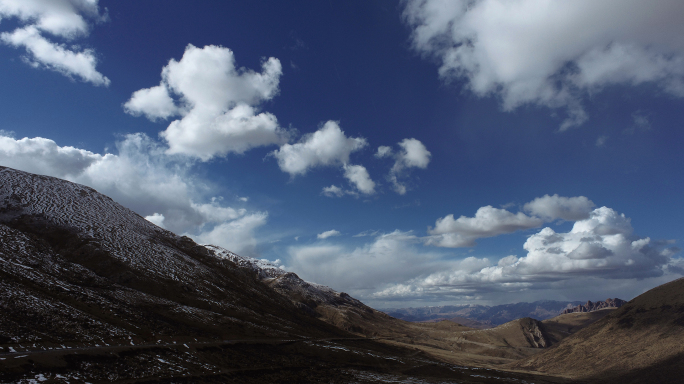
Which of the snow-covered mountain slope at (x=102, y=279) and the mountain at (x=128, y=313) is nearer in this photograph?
the mountain at (x=128, y=313)

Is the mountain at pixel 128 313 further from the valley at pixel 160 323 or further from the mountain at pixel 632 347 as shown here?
the mountain at pixel 632 347

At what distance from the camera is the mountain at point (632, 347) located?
222 feet

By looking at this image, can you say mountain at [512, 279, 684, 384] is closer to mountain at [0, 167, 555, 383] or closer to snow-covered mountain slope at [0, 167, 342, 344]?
mountain at [0, 167, 555, 383]

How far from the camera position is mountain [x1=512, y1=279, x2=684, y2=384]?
222ft

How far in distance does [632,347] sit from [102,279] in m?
131

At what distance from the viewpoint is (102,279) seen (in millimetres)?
74750

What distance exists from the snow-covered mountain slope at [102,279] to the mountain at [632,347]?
7706 centimetres

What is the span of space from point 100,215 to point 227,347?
8911cm

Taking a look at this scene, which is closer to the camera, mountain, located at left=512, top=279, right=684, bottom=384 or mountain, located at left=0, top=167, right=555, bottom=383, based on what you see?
mountain, located at left=0, top=167, right=555, bottom=383

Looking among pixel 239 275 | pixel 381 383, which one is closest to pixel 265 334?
pixel 381 383

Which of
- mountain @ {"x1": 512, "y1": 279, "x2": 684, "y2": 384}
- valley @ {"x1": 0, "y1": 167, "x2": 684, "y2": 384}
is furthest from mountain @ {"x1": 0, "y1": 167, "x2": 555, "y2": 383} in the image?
mountain @ {"x1": 512, "y1": 279, "x2": 684, "y2": 384}

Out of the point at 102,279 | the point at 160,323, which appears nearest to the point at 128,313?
the point at 160,323

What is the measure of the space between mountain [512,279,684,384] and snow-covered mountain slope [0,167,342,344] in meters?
77.1

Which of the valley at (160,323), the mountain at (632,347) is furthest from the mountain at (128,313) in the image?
the mountain at (632,347)
